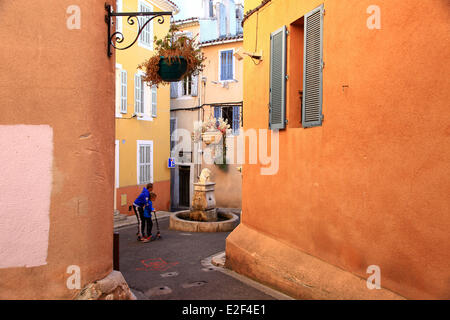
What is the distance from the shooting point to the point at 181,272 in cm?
695

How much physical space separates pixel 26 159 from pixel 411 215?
11.7 ft

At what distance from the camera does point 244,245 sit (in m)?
6.65

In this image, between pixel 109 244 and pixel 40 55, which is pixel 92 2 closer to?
pixel 40 55

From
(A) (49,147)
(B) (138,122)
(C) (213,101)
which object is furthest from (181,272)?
(C) (213,101)

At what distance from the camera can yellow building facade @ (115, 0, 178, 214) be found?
15.6 metres

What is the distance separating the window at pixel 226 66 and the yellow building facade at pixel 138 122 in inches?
116

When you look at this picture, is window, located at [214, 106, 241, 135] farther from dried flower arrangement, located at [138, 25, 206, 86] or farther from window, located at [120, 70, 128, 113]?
dried flower arrangement, located at [138, 25, 206, 86]

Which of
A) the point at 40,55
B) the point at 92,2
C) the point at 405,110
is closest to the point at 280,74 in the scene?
the point at 405,110

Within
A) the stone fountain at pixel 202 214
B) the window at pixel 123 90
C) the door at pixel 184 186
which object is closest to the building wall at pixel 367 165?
the stone fountain at pixel 202 214

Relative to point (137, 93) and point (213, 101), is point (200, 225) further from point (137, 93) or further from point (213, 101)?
point (213, 101)

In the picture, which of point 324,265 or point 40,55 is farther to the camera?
point 324,265

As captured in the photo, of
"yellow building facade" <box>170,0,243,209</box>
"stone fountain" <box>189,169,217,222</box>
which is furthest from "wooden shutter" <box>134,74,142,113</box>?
"stone fountain" <box>189,169,217,222</box>

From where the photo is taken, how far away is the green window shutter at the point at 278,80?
5.87 metres

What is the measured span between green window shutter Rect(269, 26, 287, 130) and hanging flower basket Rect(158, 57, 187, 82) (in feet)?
4.67
